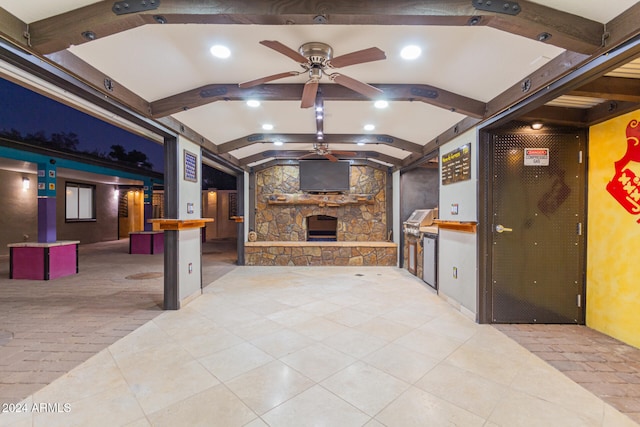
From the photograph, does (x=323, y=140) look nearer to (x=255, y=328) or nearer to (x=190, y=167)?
(x=190, y=167)

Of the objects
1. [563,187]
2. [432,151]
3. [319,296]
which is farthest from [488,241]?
[319,296]

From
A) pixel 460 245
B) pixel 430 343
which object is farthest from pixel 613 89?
pixel 430 343

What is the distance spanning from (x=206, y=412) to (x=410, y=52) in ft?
10.1

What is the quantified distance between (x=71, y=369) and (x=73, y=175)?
10.6 meters

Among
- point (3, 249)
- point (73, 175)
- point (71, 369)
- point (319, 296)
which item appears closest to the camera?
point (71, 369)

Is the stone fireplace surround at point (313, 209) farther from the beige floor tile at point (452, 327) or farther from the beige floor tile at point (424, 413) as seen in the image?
the beige floor tile at point (424, 413)

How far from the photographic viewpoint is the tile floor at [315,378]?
1.73m

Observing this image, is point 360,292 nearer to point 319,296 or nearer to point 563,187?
point 319,296

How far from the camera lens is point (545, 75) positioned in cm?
228

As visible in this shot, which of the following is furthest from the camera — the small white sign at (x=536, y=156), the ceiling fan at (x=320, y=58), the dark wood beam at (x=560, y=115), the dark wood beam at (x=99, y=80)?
the small white sign at (x=536, y=156)

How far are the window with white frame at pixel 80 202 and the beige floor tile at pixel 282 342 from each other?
1160 centimetres

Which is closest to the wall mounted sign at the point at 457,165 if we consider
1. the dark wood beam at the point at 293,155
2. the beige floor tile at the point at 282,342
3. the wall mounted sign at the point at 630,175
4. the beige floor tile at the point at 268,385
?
the wall mounted sign at the point at 630,175

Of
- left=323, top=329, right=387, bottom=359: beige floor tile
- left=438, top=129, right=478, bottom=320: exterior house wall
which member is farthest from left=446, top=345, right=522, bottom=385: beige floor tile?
left=438, top=129, right=478, bottom=320: exterior house wall

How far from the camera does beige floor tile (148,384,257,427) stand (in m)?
1.68
